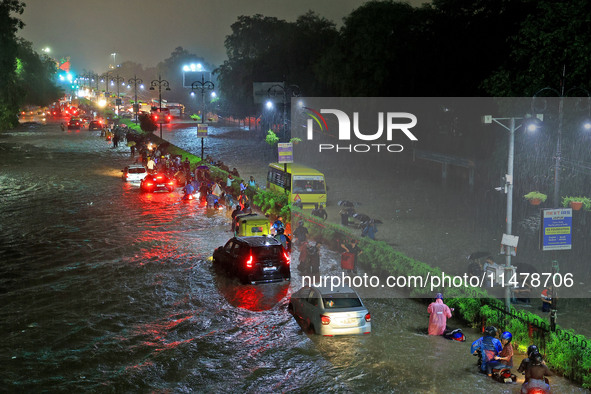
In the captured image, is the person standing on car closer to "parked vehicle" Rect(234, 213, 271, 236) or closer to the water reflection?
"parked vehicle" Rect(234, 213, 271, 236)

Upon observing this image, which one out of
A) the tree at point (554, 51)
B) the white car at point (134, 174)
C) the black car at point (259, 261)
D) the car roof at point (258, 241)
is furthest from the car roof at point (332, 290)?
the white car at point (134, 174)

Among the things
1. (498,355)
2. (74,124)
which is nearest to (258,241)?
(498,355)

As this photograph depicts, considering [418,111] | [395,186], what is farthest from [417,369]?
[418,111]

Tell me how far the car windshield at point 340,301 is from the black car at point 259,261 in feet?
15.1

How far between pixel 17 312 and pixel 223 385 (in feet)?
24.7

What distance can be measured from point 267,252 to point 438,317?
5.97 metres

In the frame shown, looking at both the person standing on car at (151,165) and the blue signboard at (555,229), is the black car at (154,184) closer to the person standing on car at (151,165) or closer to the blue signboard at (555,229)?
the person standing on car at (151,165)

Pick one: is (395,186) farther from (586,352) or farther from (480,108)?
(586,352)

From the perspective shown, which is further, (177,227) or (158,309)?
(177,227)

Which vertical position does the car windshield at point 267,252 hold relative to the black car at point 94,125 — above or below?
below

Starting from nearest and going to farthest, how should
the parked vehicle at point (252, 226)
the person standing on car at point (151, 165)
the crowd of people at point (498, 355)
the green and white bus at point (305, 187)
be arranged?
the crowd of people at point (498, 355), the parked vehicle at point (252, 226), the green and white bus at point (305, 187), the person standing on car at point (151, 165)

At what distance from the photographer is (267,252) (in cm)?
1867

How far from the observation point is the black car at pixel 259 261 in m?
18.5

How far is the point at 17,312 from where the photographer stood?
16547 mm
